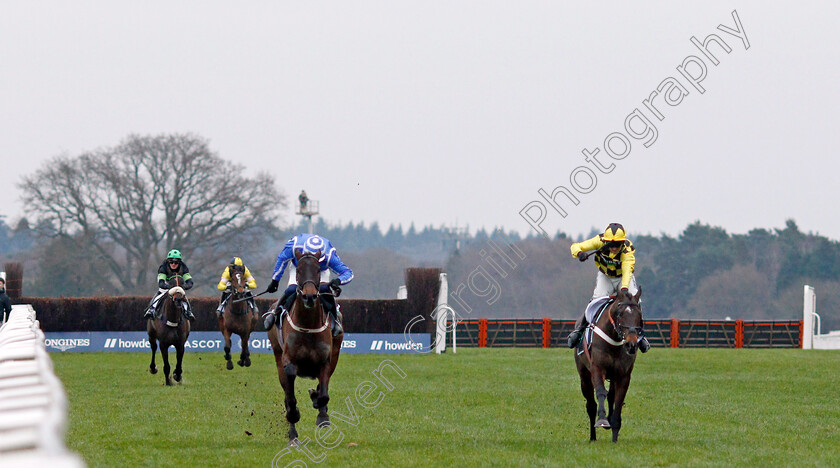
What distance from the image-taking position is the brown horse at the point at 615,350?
33.4 ft

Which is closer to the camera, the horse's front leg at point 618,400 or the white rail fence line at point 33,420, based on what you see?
the white rail fence line at point 33,420

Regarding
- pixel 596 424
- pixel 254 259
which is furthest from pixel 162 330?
pixel 254 259

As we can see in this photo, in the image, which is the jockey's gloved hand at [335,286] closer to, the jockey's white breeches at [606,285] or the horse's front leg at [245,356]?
the jockey's white breeches at [606,285]

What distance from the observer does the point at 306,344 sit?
1016 cm

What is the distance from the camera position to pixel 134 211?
172ft

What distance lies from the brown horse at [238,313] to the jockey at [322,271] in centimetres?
1035

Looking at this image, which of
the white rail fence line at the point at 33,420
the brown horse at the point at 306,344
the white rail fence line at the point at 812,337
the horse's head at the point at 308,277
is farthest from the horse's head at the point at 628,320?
the white rail fence line at the point at 812,337

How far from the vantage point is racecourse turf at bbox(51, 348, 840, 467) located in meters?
9.50

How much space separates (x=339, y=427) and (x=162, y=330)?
22.4ft

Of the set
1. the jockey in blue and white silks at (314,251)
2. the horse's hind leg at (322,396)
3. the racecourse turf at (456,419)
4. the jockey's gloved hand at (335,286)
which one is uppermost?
the jockey in blue and white silks at (314,251)

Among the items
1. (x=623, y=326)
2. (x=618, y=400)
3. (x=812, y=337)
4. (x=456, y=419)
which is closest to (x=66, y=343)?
(x=456, y=419)

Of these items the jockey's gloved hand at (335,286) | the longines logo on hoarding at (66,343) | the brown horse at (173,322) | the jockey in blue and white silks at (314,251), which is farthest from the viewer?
the longines logo on hoarding at (66,343)

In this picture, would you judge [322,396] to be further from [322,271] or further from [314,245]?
[314,245]

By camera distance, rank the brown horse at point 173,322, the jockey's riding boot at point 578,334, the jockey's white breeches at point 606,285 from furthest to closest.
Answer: the brown horse at point 173,322 < the jockey's white breeches at point 606,285 < the jockey's riding boot at point 578,334
